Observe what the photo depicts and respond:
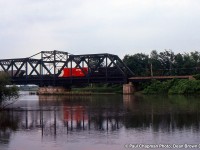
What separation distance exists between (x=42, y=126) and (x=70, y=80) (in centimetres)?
8835

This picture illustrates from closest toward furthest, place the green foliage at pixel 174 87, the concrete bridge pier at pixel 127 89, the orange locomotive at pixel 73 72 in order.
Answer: the green foliage at pixel 174 87
the concrete bridge pier at pixel 127 89
the orange locomotive at pixel 73 72

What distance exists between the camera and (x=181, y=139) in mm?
22938

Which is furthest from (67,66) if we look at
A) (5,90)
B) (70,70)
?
(5,90)

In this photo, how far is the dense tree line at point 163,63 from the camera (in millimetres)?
127906

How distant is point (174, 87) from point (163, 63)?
38573 mm

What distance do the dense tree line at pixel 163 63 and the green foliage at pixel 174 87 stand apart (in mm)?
21814

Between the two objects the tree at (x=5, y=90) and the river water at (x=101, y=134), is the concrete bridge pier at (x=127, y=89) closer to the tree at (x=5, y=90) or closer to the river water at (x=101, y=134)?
the tree at (x=5, y=90)

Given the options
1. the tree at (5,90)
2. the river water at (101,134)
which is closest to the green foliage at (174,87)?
the tree at (5,90)

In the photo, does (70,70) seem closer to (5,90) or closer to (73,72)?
(73,72)

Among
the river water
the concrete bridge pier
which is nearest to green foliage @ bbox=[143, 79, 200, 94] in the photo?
the concrete bridge pier

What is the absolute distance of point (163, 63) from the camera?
138 metres

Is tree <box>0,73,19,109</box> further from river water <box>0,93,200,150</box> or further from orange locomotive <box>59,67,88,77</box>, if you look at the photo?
orange locomotive <box>59,67,88,77</box>

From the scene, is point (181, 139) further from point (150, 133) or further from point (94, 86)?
point (94, 86)

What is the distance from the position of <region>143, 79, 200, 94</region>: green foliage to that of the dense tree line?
71.6 feet
